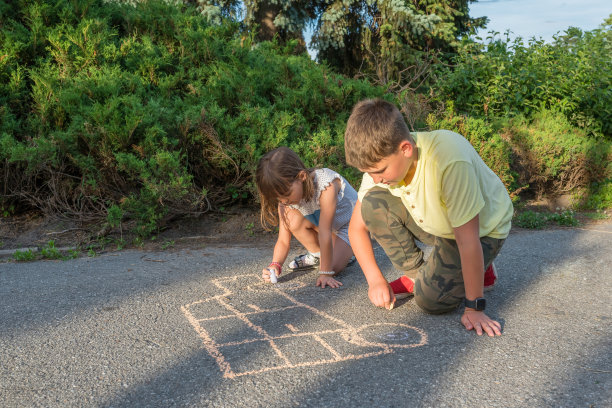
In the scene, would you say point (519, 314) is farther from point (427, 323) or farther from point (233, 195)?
point (233, 195)

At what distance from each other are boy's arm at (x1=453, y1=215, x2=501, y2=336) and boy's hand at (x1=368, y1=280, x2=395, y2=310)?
15.1 inches

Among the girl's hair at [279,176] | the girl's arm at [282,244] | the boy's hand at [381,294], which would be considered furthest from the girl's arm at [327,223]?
the boy's hand at [381,294]

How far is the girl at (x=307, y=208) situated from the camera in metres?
3.12

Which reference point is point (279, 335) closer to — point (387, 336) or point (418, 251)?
point (387, 336)

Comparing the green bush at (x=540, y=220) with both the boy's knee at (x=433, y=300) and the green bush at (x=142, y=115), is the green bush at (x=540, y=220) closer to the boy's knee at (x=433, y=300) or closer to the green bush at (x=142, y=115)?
the green bush at (x=142, y=115)

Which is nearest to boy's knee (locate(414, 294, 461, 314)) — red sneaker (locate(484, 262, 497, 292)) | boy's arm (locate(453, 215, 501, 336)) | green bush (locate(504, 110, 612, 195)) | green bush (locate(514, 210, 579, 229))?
boy's arm (locate(453, 215, 501, 336))

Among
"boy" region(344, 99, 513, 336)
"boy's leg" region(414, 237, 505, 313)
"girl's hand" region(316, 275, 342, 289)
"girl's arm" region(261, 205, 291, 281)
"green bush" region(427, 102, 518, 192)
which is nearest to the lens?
"boy" region(344, 99, 513, 336)

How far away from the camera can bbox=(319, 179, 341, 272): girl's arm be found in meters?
3.23

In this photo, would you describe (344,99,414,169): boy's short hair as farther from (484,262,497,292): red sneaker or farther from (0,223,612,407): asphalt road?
(484,262,497,292): red sneaker

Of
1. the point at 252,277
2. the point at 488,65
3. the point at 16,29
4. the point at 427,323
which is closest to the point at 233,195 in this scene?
the point at 252,277

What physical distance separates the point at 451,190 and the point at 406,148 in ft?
0.89

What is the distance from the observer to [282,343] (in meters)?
2.37

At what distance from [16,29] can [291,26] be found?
4.62 m

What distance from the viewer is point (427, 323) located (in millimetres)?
2590
